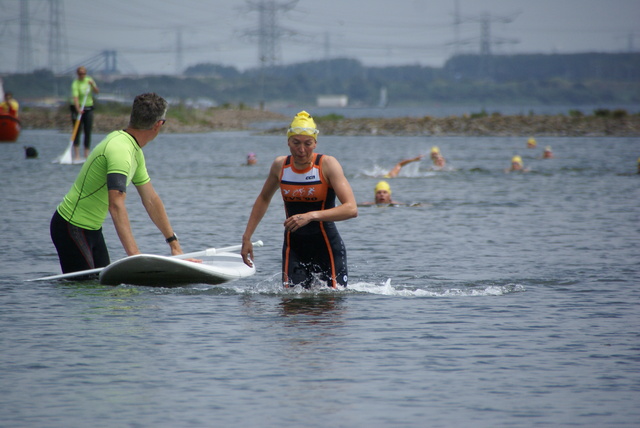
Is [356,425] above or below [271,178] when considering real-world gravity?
below

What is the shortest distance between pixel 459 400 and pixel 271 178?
11.3ft

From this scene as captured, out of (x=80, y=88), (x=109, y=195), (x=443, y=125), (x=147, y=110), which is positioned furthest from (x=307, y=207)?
(x=443, y=125)

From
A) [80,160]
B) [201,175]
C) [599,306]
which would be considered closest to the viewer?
[599,306]

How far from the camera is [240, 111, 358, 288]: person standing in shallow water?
863 cm

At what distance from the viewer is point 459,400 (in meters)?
6.25

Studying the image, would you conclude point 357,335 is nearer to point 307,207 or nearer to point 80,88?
point 307,207

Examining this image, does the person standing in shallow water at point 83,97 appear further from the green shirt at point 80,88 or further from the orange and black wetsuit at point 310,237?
the orange and black wetsuit at point 310,237

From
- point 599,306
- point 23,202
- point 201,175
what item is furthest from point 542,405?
point 201,175

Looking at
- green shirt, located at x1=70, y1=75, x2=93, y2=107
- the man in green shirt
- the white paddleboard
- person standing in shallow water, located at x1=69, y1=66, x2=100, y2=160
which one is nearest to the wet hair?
the man in green shirt

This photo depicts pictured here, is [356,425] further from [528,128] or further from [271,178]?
[528,128]

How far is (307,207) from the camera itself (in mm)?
9008

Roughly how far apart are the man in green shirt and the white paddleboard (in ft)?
0.65

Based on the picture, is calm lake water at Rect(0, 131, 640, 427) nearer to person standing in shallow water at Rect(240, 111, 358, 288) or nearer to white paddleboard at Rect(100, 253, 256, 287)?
white paddleboard at Rect(100, 253, 256, 287)

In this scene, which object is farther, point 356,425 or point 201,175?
point 201,175
